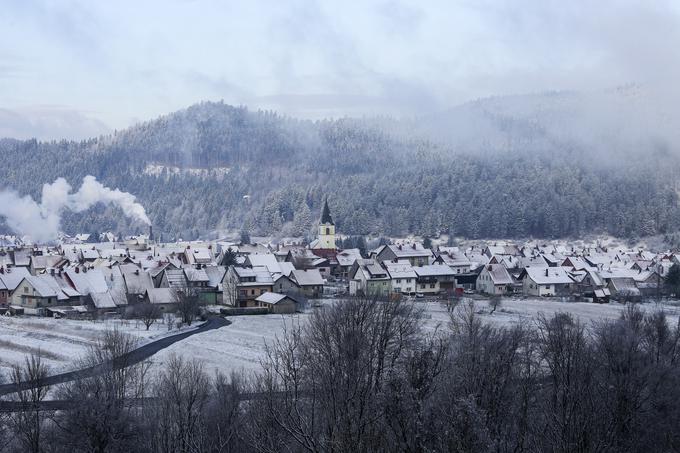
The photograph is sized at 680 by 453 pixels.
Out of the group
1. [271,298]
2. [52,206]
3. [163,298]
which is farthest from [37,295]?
[52,206]

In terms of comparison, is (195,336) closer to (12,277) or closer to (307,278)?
(12,277)

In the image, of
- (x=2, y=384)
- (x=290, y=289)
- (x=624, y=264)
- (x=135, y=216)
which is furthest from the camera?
(x=135, y=216)

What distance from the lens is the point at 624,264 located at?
71.3 meters

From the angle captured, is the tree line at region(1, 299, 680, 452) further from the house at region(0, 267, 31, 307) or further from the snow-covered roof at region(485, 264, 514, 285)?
the snow-covered roof at region(485, 264, 514, 285)

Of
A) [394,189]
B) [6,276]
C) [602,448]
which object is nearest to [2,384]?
[602,448]

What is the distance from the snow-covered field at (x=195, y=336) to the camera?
30.3 metres

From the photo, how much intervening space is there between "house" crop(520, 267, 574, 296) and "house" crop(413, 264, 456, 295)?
5357mm

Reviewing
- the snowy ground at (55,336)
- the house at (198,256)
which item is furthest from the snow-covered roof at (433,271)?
the snowy ground at (55,336)

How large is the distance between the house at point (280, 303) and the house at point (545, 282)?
66.6ft

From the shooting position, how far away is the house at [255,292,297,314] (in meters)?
47.6

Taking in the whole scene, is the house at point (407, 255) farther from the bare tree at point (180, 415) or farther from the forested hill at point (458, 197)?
the bare tree at point (180, 415)

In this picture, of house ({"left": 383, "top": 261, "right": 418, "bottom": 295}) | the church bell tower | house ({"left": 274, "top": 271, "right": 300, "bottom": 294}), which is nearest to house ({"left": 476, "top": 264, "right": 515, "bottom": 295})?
house ({"left": 383, "top": 261, "right": 418, "bottom": 295})

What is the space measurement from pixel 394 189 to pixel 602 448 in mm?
128545

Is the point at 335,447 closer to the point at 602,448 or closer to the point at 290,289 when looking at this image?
the point at 602,448
